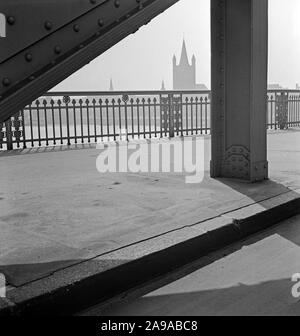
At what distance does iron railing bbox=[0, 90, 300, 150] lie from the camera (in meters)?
11.2

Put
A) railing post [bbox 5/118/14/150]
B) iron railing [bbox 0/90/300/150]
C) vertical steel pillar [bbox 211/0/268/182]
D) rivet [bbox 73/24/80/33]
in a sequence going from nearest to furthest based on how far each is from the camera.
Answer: rivet [bbox 73/24/80/33] → vertical steel pillar [bbox 211/0/268/182] → railing post [bbox 5/118/14/150] → iron railing [bbox 0/90/300/150]

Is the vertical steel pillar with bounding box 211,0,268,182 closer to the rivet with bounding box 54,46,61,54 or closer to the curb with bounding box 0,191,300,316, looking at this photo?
the curb with bounding box 0,191,300,316

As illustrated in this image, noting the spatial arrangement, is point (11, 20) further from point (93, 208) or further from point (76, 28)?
point (93, 208)

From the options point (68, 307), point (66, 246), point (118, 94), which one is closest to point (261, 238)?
point (66, 246)

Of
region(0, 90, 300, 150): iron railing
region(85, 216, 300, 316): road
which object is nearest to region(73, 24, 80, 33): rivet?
region(85, 216, 300, 316): road

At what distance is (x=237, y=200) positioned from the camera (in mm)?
5258

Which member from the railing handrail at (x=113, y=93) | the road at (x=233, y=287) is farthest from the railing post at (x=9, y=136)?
the road at (x=233, y=287)

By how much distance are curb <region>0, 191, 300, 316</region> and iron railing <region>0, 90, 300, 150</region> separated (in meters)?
7.44

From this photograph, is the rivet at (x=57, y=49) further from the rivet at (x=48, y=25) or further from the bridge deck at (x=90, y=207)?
the bridge deck at (x=90, y=207)

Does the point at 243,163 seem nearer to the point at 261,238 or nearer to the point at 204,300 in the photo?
the point at 261,238

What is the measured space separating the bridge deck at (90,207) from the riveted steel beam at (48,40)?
1.24 m

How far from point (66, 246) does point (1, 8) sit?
74.7 inches

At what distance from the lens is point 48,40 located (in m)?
2.98

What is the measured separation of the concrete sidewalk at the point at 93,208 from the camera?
11.8 feet
